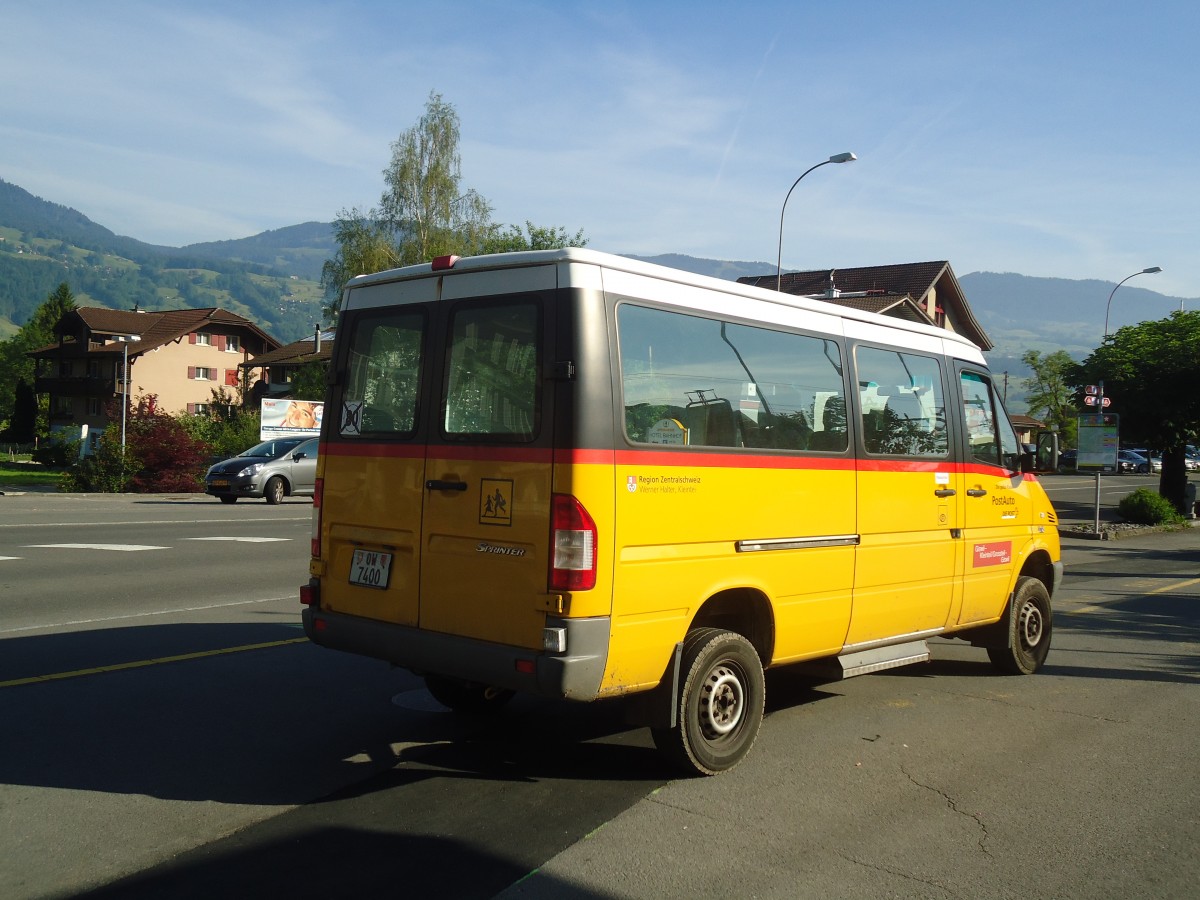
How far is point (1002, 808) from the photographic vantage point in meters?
5.14

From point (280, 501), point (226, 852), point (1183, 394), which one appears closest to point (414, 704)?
point (226, 852)

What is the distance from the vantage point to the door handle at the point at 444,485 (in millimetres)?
5223

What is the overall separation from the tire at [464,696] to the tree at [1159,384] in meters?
24.6

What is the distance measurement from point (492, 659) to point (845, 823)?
1.82m

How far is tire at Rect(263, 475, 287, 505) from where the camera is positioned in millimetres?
25925

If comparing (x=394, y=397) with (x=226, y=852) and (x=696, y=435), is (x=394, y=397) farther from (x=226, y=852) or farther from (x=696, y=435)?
(x=226, y=852)

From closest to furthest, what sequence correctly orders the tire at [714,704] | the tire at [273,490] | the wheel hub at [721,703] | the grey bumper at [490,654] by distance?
1. the grey bumper at [490,654]
2. the tire at [714,704]
3. the wheel hub at [721,703]
4. the tire at [273,490]

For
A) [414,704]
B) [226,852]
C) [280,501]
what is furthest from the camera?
[280,501]

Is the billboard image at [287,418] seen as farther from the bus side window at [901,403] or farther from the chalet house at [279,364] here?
the chalet house at [279,364]

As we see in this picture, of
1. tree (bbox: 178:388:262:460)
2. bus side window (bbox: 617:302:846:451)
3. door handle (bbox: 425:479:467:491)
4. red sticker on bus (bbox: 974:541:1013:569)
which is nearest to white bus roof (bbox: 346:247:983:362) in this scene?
bus side window (bbox: 617:302:846:451)

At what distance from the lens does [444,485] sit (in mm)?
5289

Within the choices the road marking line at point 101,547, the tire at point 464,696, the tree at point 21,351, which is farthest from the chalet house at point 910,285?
the tree at point 21,351

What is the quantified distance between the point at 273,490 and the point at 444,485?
22.0 m

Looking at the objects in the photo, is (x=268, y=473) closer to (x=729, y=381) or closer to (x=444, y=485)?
(x=444, y=485)
